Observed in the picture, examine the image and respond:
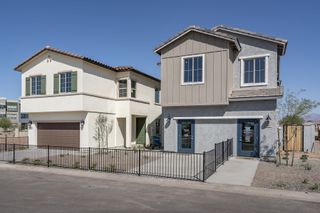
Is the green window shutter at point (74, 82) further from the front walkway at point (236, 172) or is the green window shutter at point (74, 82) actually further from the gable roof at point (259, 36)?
the front walkway at point (236, 172)

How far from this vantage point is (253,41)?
17.5 m

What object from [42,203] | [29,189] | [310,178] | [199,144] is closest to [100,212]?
[42,203]

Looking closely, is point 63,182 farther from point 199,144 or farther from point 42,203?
point 199,144

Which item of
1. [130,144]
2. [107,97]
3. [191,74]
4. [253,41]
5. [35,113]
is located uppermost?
[253,41]

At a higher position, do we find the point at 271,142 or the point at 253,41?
the point at 253,41

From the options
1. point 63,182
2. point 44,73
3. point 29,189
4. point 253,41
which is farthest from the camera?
point 44,73

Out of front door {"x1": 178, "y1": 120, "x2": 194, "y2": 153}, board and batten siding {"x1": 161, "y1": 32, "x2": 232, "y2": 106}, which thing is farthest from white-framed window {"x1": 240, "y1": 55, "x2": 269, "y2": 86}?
front door {"x1": 178, "y1": 120, "x2": 194, "y2": 153}

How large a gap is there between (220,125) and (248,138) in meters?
1.88

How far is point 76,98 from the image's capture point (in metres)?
19.4

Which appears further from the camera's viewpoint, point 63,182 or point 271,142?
point 271,142

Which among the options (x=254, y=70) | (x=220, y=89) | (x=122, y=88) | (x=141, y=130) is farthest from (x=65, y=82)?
(x=254, y=70)

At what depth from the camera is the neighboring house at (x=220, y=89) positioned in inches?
645

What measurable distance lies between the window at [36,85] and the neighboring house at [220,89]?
10.1 m

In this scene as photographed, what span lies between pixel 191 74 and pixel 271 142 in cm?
643
